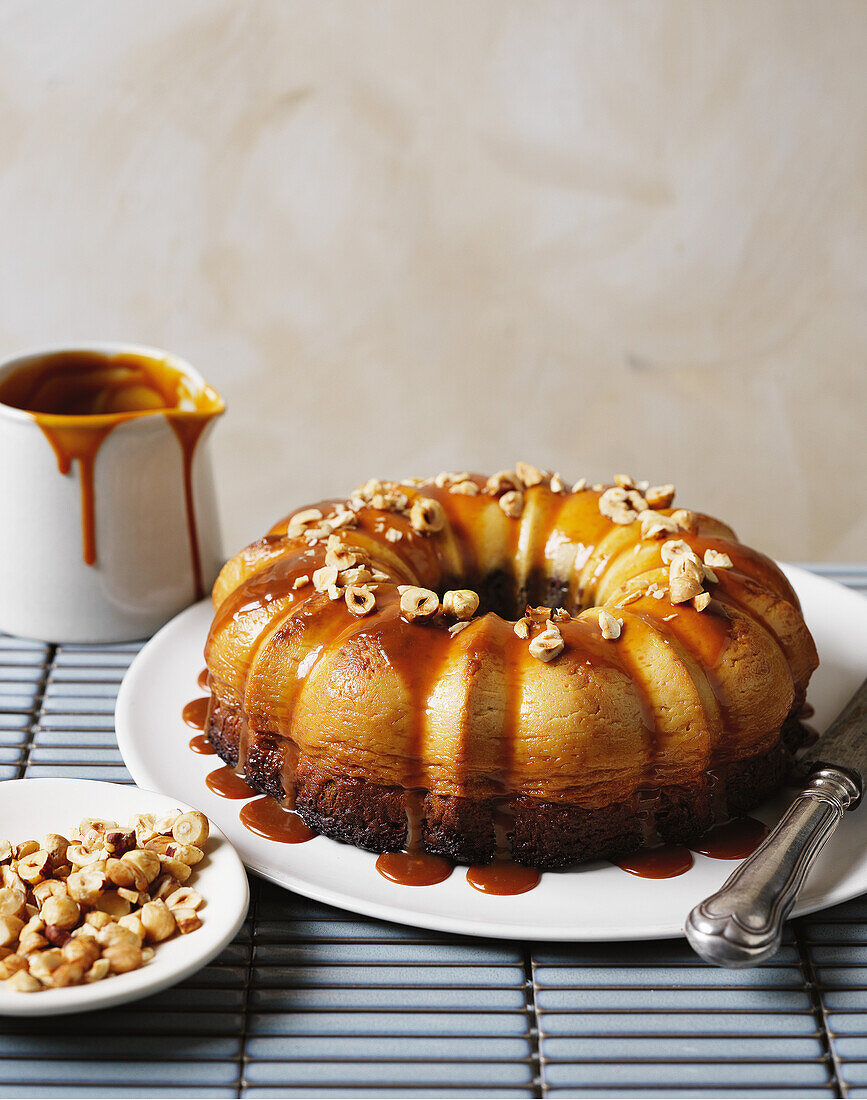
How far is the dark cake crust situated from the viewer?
1.64m

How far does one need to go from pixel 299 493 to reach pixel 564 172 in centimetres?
157

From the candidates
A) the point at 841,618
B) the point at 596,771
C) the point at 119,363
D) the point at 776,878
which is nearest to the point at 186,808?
the point at 596,771

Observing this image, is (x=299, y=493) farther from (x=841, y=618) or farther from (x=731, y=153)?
(x=841, y=618)

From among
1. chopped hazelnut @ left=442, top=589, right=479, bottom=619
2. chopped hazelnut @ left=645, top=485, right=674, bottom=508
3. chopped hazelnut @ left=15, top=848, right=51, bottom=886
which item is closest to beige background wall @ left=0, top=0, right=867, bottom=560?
chopped hazelnut @ left=645, top=485, right=674, bottom=508

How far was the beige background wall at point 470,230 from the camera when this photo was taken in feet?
12.9

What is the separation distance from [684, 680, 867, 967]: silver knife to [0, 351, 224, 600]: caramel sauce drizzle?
1.25 m

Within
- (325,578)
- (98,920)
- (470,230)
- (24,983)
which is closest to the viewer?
(24,983)

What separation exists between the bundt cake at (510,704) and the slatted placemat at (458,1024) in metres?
0.18

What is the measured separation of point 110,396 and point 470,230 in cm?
203

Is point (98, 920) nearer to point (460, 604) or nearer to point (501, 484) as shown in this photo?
point (460, 604)

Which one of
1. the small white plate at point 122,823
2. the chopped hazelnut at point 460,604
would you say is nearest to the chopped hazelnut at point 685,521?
the chopped hazelnut at point 460,604

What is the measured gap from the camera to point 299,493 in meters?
4.73

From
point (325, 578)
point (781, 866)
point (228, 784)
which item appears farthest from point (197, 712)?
point (781, 866)

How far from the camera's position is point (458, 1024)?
1.42 meters
